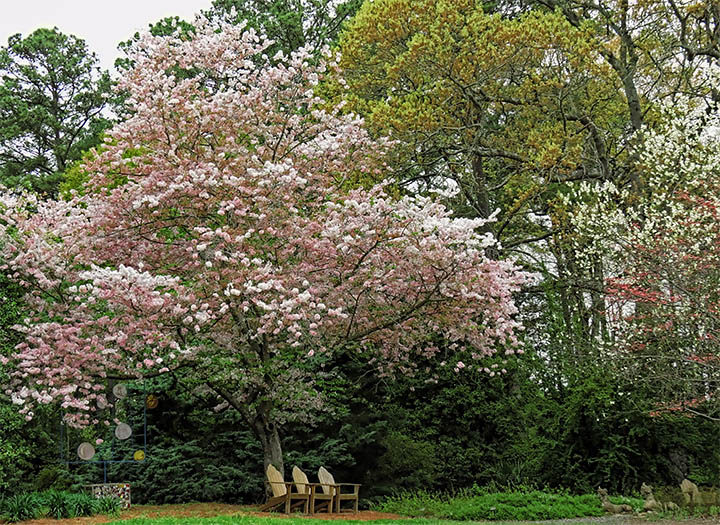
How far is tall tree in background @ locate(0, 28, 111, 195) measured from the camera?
24000 millimetres

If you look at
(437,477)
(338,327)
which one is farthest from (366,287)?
(437,477)

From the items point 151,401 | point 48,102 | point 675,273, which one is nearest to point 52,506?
point 151,401

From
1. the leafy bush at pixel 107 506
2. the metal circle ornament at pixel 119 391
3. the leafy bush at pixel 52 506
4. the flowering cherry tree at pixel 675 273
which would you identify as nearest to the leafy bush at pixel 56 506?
the leafy bush at pixel 52 506

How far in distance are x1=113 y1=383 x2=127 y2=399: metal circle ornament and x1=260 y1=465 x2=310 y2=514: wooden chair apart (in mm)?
2349

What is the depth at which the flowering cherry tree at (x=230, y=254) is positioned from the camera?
8906 mm

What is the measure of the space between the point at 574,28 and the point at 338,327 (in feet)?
22.0

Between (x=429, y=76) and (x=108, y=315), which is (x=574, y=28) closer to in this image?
(x=429, y=76)

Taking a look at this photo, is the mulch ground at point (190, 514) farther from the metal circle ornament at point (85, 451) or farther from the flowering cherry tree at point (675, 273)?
the flowering cherry tree at point (675, 273)

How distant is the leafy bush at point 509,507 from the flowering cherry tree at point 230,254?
216 cm

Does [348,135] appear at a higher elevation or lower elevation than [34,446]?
higher

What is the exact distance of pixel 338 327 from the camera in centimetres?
1029

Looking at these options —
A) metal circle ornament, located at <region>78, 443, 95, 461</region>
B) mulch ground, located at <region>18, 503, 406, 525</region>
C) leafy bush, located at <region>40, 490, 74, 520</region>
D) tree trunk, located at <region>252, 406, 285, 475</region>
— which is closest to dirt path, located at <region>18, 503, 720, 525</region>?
mulch ground, located at <region>18, 503, 406, 525</region>

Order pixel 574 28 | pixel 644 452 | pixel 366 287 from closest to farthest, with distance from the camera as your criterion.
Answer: pixel 366 287 < pixel 644 452 < pixel 574 28

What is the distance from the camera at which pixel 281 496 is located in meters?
9.62
